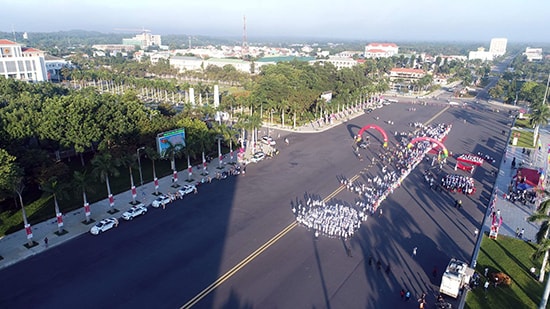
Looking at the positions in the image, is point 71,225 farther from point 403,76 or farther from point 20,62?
point 403,76

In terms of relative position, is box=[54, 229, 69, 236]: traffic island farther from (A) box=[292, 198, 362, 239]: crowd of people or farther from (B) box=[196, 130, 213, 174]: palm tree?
(A) box=[292, 198, 362, 239]: crowd of people

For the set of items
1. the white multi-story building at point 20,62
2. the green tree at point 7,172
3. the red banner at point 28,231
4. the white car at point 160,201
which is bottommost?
the white car at point 160,201

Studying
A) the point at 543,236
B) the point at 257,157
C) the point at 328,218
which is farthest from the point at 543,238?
the point at 257,157

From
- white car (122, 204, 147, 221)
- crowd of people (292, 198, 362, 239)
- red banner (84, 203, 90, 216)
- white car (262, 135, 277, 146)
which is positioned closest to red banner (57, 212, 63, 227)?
red banner (84, 203, 90, 216)

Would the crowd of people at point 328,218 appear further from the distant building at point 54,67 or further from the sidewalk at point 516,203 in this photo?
the distant building at point 54,67

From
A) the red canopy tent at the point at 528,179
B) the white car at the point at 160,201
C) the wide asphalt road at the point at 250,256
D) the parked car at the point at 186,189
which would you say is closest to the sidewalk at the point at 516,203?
the red canopy tent at the point at 528,179

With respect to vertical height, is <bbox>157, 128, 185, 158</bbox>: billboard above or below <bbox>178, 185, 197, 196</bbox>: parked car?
above

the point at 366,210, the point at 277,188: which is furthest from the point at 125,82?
the point at 366,210
